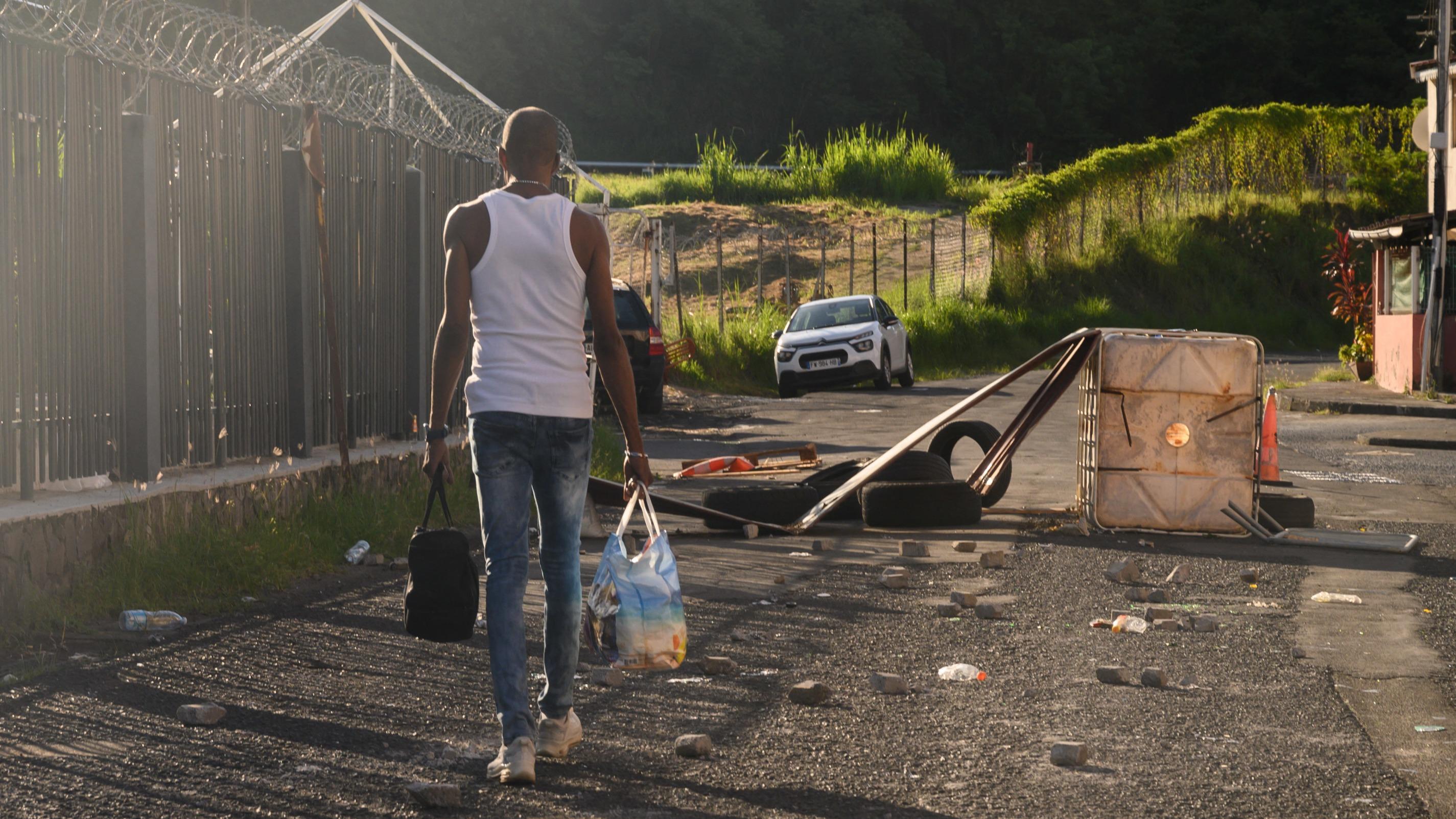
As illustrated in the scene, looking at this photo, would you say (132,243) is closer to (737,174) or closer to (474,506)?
(474,506)

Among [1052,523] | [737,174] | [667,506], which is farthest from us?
[737,174]

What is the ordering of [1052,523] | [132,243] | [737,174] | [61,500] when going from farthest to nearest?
[737,174] < [1052,523] < [132,243] < [61,500]

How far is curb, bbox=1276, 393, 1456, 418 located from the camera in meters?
21.5

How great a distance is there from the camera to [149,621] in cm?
698

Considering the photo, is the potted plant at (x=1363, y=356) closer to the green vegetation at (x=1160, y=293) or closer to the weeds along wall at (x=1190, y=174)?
the green vegetation at (x=1160, y=293)

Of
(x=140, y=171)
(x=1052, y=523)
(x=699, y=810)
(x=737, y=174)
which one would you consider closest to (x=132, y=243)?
(x=140, y=171)

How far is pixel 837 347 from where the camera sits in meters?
26.0

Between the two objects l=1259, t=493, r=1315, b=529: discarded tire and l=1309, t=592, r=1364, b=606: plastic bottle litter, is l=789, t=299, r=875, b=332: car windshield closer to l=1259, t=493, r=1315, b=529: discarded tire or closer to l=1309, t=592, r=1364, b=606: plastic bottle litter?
l=1259, t=493, r=1315, b=529: discarded tire

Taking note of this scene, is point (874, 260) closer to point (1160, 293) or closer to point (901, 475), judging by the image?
point (1160, 293)

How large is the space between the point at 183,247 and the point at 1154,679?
565cm

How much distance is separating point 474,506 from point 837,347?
15.5 meters

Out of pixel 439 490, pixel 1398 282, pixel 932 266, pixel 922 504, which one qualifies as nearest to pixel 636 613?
pixel 439 490

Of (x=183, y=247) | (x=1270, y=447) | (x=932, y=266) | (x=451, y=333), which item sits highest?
(x=932, y=266)

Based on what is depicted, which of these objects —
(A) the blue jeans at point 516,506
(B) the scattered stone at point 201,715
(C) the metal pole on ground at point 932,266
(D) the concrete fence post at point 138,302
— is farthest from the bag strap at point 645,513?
(C) the metal pole on ground at point 932,266
